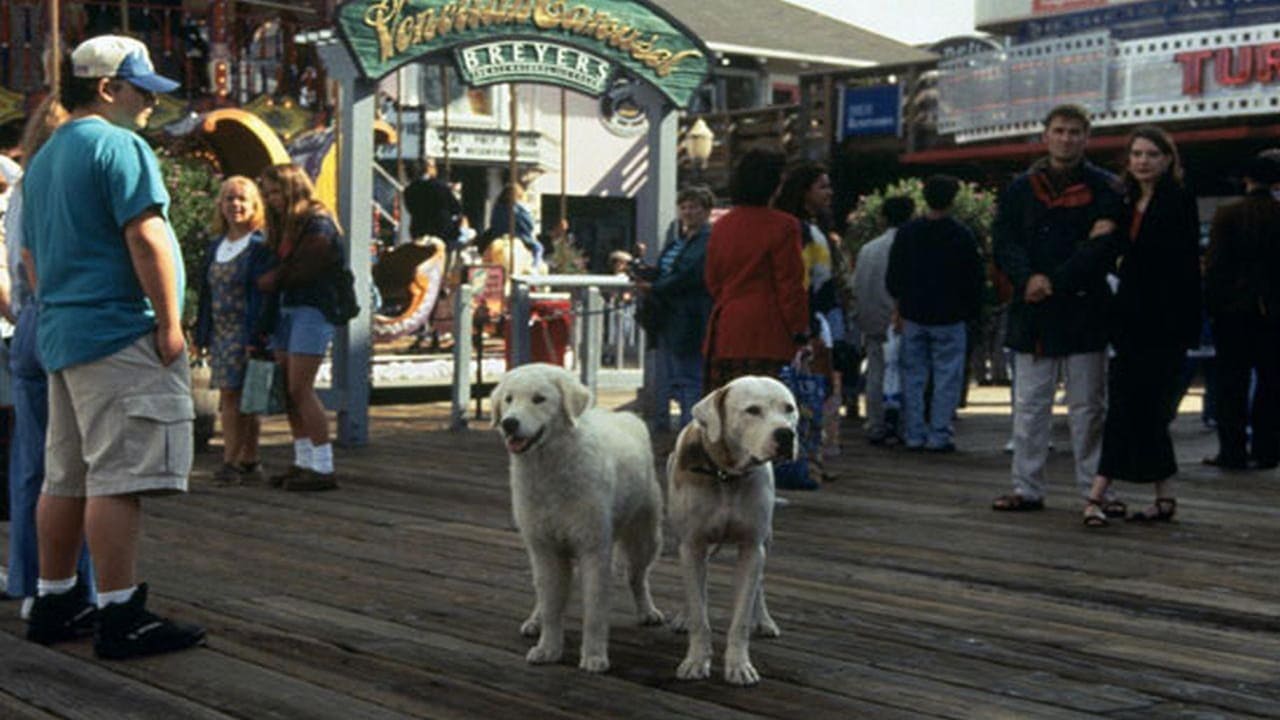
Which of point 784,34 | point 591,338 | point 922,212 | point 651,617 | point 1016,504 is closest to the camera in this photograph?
point 651,617

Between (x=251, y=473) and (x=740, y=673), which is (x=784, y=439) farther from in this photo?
(x=251, y=473)

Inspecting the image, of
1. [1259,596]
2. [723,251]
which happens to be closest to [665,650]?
[1259,596]

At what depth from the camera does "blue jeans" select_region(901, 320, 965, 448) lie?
40.7 ft

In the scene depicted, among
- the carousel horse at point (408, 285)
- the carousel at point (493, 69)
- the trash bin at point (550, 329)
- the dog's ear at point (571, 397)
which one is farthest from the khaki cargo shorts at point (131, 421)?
the carousel horse at point (408, 285)

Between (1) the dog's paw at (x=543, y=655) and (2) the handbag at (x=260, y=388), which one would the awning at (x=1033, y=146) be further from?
(1) the dog's paw at (x=543, y=655)

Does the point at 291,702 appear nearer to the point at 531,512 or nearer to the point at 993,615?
the point at 531,512

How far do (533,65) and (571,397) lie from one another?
840cm

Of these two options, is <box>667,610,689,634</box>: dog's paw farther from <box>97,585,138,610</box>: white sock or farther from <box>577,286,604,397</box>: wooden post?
<box>577,286,604,397</box>: wooden post

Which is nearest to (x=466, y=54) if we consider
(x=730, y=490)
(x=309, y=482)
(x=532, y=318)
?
(x=532, y=318)

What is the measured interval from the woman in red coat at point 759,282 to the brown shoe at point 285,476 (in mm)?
2477

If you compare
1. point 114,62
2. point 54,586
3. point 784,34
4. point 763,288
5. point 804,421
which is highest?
point 784,34

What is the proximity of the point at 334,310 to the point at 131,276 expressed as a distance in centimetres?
443

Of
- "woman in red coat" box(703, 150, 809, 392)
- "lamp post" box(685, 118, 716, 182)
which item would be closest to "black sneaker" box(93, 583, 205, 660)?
"woman in red coat" box(703, 150, 809, 392)

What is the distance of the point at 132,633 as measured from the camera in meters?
5.38
